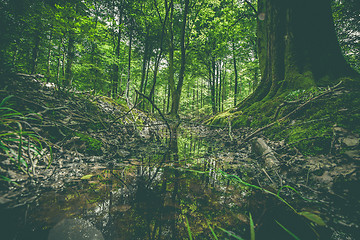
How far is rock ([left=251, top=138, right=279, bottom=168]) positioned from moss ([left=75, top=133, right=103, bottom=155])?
2393 millimetres

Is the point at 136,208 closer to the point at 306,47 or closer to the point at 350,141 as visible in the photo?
the point at 350,141

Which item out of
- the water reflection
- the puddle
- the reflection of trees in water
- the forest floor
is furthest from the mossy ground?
the reflection of trees in water

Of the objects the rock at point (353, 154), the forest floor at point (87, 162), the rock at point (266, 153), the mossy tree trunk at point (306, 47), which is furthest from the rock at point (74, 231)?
the mossy tree trunk at point (306, 47)

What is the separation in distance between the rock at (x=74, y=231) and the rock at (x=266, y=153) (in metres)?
1.85

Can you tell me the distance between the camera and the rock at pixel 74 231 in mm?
717

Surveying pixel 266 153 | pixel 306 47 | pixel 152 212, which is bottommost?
pixel 152 212

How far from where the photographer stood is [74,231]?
76 centimetres

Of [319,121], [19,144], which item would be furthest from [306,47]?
[19,144]

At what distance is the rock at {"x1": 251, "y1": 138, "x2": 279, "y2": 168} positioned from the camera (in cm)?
174

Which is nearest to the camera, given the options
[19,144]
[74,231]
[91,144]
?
[74,231]

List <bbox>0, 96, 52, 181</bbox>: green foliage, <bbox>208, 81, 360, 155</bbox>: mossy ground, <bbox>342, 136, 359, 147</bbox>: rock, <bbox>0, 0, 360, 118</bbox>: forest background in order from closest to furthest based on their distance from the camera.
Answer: <bbox>0, 96, 52, 181</bbox>: green foliage, <bbox>342, 136, 359, 147</bbox>: rock, <bbox>208, 81, 360, 155</bbox>: mossy ground, <bbox>0, 0, 360, 118</bbox>: forest background

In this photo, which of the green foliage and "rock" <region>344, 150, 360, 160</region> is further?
"rock" <region>344, 150, 360, 160</region>

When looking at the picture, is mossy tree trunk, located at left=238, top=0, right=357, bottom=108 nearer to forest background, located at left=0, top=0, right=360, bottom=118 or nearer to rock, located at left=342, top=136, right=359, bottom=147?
rock, located at left=342, top=136, right=359, bottom=147

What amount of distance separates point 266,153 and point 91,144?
2565 mm
